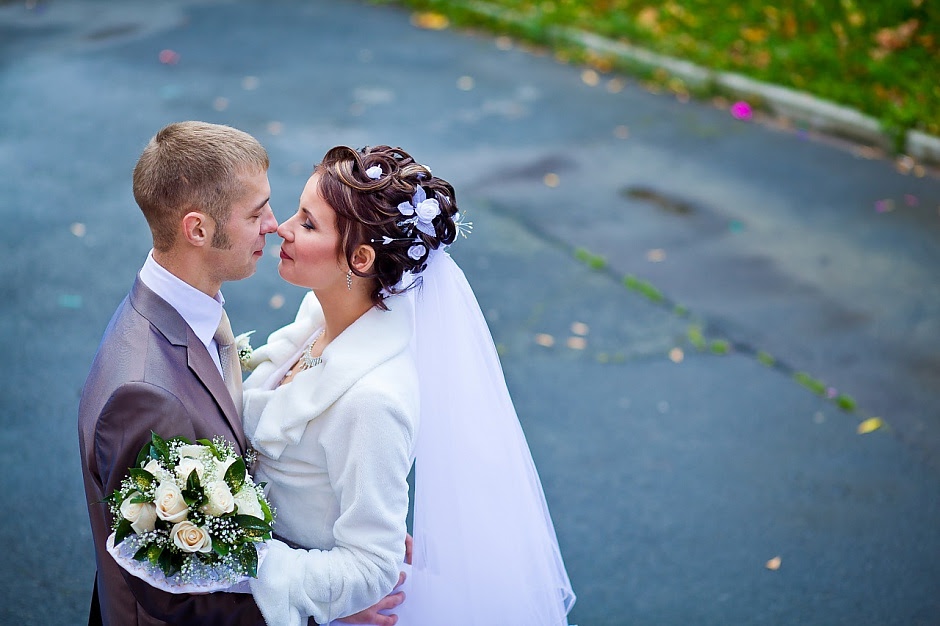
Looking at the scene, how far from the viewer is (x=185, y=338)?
8.94ft

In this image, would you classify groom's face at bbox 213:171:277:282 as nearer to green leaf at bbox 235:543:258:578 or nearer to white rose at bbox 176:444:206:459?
white rose at bbox 176:444:206:459

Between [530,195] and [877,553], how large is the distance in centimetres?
408

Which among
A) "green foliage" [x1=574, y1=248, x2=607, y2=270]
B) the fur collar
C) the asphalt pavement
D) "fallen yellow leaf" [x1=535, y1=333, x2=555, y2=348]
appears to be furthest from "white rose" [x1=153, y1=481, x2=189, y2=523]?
"green foliage" [x1=574, y1=248, x2=607, y2=270]

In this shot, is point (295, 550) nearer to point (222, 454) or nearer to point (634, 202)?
point (222, 454)

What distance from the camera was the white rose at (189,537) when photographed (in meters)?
2.41

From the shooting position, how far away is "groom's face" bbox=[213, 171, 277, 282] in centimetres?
280

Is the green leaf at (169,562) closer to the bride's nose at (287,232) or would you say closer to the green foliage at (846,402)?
the bride's nose at (287,232)

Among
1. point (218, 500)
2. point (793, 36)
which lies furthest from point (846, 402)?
point (793, 36)

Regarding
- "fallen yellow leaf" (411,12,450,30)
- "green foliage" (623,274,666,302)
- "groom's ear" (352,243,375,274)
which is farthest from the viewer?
"fallen yellow leaf" (411,12,450,30)

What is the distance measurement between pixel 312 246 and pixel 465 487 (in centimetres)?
94

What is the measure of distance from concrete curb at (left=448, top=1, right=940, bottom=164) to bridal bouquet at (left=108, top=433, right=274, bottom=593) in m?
7.72

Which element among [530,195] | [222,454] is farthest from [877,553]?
[530,195]

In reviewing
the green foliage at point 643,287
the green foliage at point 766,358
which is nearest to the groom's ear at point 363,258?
the green foliage at point 766,358

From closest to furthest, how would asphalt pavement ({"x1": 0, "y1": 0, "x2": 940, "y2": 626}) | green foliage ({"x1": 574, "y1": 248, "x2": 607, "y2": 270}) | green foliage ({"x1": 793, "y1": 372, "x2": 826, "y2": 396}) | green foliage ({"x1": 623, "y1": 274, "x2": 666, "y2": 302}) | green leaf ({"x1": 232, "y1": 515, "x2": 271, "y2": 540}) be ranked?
green leaf ({"x1": 232, "y1": 515, "x2": 271, "y2": 540}), asphalt pavement ({"x1": 0, "y1": 0, "x2": 940, "y2": 626}), green foliage ({"x1": 793, "y1": 372, "x2": 826, "y2": 396}), green foliage ({"x1": 623, "y1": 274, "x2": 666, "y2": 302}), green foliage ({"x1": 574, "y1": 248, "x2": 607, "y2": 270})
